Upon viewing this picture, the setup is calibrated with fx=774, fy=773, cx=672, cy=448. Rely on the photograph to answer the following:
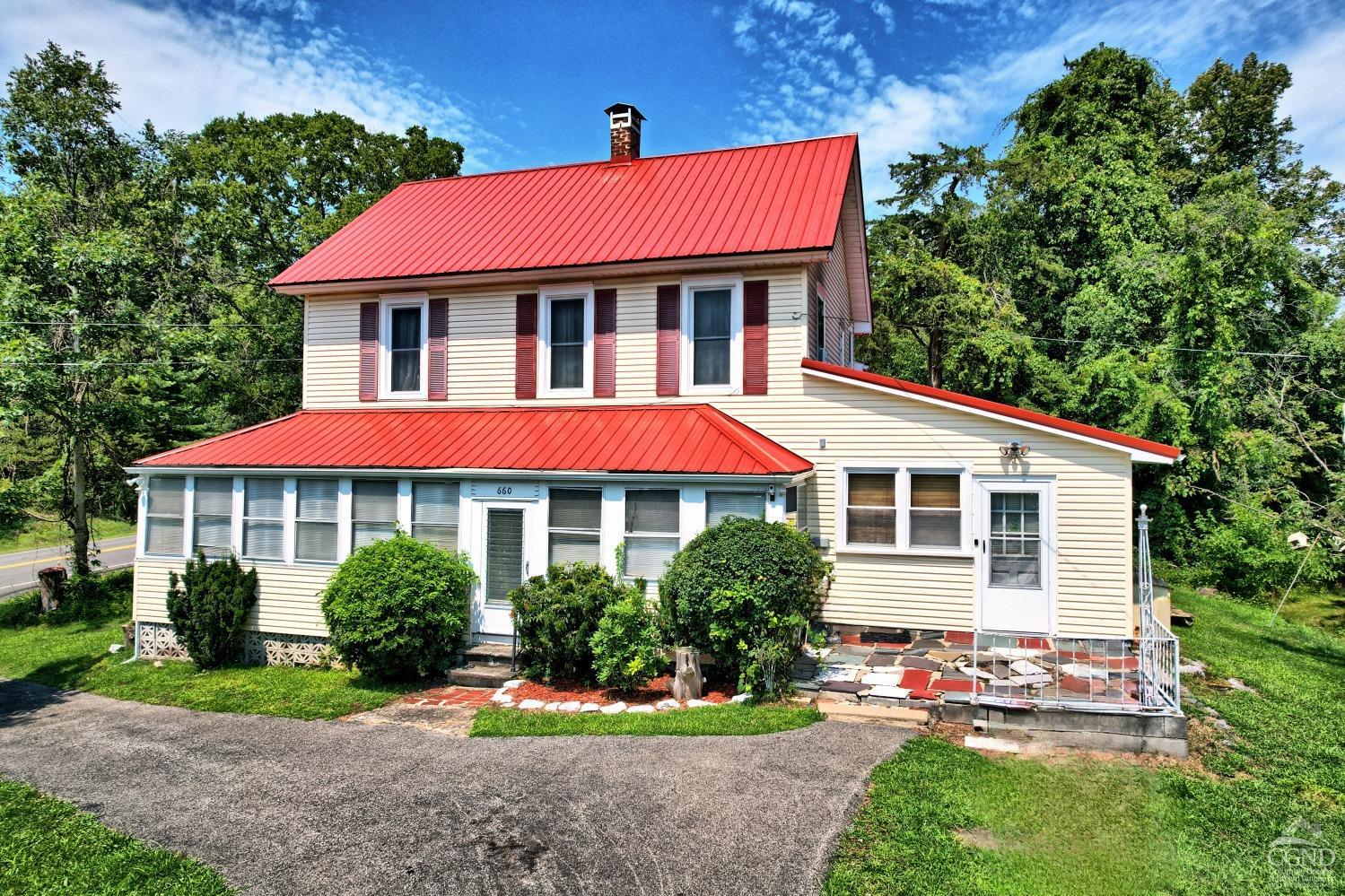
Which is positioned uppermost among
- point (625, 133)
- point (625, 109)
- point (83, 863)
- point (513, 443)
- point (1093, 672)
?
point (625, 109)

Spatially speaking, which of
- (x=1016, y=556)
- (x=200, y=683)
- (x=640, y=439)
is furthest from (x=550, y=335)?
(x=1016, y=556)

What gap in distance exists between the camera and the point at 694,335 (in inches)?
509

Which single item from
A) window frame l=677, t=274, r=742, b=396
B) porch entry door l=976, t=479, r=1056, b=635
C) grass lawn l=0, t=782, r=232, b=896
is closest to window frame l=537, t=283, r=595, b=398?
window frame l=677, t=274, r=742, b=396

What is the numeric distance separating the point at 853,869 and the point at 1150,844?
2.33 metres

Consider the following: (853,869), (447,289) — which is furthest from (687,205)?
(853,869)

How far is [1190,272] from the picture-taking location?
18219 mm

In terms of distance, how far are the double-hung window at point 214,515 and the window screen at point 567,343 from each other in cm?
576

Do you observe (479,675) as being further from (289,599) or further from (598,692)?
(289,599)

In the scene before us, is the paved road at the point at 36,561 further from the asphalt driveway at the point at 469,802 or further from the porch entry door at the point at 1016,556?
the porch entry door at the point at 1016,556

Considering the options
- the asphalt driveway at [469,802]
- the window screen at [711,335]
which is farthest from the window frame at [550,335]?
the asphalt driveway at [469,802]

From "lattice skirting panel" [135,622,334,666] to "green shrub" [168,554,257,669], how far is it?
232 millimetres

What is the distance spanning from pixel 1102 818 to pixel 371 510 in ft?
34.4

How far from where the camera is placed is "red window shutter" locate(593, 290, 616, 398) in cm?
1325

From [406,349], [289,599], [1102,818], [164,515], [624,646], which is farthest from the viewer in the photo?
[406,349]
